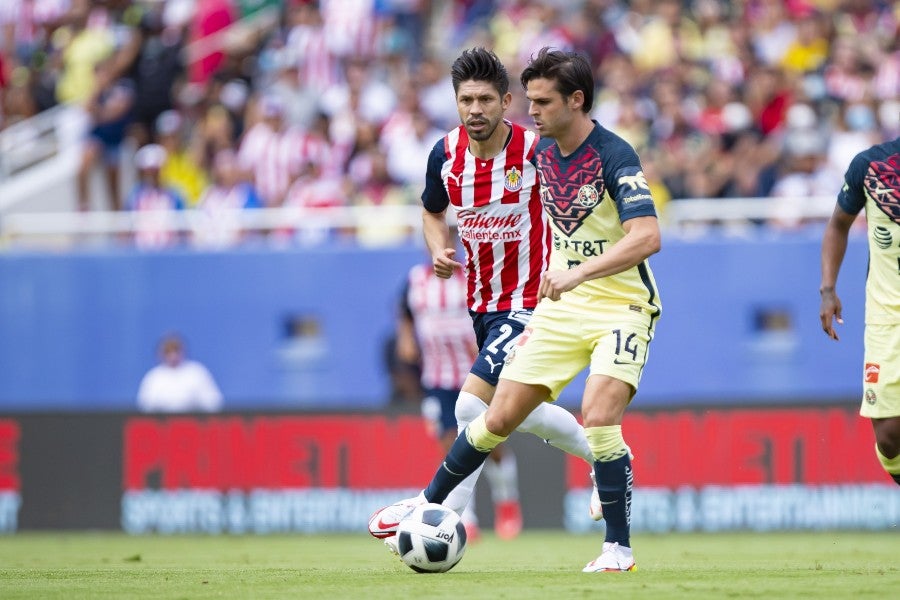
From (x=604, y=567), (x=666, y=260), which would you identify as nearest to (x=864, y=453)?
(x=666, y=260)

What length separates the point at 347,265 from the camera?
17719 mm

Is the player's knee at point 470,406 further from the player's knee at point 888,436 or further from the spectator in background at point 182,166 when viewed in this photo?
the spectator in background at point 182,166

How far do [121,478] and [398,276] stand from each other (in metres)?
3.91

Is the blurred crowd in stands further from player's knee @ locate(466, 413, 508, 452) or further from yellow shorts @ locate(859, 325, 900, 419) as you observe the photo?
player's knee @ locate(466, 413, 508, 452)

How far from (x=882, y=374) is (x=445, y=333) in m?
4.93

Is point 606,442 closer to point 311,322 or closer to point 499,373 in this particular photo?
point 499,373

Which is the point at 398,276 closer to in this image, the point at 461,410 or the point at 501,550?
the point at 501,550

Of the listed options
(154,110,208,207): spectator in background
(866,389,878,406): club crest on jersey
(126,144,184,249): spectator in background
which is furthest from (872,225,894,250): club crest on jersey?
(154,110,208,207): spectator in background

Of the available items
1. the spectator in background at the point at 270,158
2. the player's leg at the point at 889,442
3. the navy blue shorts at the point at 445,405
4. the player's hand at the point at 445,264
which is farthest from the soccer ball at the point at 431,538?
the spectator in background at the point at 270,158

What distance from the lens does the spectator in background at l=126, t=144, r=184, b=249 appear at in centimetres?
1805

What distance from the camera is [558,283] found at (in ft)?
25.0

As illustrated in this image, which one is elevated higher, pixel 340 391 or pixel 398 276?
pixel 398 276

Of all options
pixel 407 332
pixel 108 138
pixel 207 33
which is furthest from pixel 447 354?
pixel 207 33

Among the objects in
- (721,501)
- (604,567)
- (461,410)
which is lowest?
(721,501)
